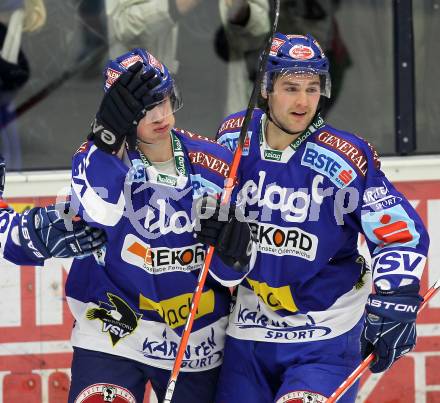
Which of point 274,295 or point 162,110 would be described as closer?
point 162,110

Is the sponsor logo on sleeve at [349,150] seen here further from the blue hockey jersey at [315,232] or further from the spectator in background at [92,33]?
the spectator in background at [92,33]

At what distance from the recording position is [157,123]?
374 centimetres

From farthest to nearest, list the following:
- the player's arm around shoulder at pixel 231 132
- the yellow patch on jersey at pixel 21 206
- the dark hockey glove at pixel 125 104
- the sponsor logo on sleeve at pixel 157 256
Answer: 1. the yellow patch on jersey at pixel 21 206
2. the player's arm around shoulder at pixel 231 132
3. the sponsor logo on sleeve at pixel 157 256
4. the dark hockey glove at pixel 125 104

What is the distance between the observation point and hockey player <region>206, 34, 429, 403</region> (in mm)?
3826

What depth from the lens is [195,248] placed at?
3.88m

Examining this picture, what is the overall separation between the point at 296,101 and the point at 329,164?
215 mm

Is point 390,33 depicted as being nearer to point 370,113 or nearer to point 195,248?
point 370,113

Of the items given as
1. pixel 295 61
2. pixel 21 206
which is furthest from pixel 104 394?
pixel 21 206

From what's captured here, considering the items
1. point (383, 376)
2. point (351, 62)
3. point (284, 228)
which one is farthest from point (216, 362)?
point (351, 62)

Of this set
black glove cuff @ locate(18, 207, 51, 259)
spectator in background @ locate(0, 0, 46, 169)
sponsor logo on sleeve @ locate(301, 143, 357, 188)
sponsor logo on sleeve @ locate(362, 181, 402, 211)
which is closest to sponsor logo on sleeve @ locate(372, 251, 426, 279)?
sponsor logo on sleeve @ locate(362, 181, 402, 211)

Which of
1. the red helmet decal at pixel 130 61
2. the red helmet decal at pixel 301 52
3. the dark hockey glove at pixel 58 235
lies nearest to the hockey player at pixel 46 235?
the dark hockey glove at pixel 58 235

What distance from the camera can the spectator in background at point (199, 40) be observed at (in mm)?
5031

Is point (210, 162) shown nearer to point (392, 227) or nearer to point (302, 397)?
point (392, 227)

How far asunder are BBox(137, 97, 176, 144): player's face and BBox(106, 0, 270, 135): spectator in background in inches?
52.4
